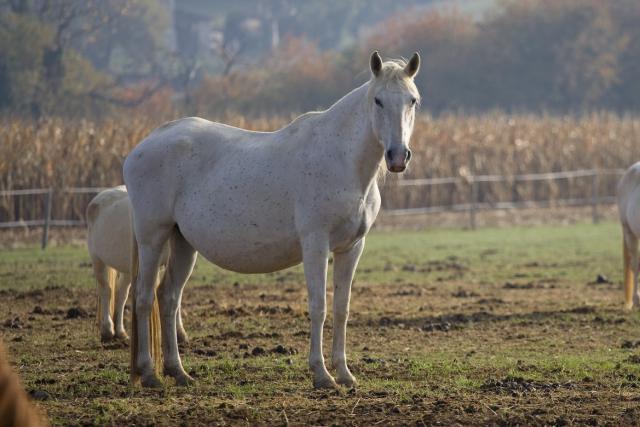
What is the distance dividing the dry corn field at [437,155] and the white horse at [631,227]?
37.0ft

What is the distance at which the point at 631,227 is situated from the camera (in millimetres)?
12102

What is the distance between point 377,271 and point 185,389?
9.03m

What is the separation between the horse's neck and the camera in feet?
23.7

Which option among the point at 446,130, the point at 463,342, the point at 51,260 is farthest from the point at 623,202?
the point at 446,130

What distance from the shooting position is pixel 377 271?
16141mm

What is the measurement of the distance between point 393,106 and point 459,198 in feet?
63.8

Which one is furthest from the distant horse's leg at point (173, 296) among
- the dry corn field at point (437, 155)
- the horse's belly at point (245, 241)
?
the dry corn field at point (437, 155)

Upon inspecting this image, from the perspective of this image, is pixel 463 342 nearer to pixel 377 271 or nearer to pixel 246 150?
pixel 246 150

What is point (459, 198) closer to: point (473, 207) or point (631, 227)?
point (473, 207)

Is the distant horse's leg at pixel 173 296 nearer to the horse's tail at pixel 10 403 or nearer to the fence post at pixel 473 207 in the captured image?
the horse's tail at pixel 10 403

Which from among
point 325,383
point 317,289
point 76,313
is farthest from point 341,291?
point 76,313

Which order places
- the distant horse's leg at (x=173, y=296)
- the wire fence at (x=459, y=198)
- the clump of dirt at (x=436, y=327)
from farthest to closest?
the wire fence at (x=459, y=198)
the clump of dirt at (x=436, y=327)
the distant horse's leg at (x=173, y=296)

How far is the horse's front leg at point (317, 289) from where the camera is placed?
7.11 m

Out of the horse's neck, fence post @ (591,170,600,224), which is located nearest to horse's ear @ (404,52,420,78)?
the horse's neck
